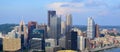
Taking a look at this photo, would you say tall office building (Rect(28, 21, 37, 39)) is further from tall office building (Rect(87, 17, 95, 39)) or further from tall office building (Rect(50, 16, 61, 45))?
tall office building (Rect(87, 17, 95, 39))

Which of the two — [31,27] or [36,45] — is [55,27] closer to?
[31,27]

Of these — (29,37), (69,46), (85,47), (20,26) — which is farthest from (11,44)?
(20,26)

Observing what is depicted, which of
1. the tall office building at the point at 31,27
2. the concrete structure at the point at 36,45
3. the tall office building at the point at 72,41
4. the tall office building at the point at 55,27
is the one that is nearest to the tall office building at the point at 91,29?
the tall office building at the point at 55,27

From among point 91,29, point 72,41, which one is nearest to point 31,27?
point 72,41

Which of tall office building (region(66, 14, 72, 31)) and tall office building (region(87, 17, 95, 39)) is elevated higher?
tall office building (region(66, 14, 72, 31))

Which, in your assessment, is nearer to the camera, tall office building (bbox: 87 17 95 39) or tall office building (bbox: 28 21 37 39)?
tall office building (bbox: 28 21 37 39)

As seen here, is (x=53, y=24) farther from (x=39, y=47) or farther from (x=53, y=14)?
(x=39, y=47)

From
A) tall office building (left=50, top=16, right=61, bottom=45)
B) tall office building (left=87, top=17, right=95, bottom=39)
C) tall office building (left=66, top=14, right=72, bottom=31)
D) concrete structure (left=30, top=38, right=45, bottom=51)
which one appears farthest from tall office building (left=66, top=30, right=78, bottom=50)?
tall office building (left=87, top=17, right=95, bottom=39)

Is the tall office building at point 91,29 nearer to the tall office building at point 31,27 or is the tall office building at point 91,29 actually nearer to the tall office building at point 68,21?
the tall office building at point 68,21
